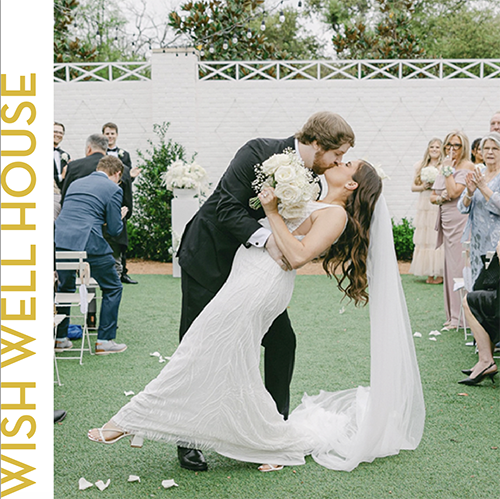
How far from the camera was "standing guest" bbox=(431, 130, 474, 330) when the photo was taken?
733 cm

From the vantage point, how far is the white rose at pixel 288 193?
10.8 ft

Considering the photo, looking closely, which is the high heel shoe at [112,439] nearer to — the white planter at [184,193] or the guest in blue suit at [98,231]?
the guest in blue suit at [98,231]

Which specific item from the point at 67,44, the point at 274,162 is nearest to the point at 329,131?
the point at 274,162

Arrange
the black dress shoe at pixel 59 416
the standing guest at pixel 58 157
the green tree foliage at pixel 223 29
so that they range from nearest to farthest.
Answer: the black dress shoe at pixel 59 416, the standing guest at pixel 58 157, the green tree foliage at pixel 223 29

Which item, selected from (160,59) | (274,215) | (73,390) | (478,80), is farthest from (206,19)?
(274,215)

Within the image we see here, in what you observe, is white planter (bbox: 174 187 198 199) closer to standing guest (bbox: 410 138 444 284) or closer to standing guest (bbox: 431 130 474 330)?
standing guest (bbox: 410 138 444 284)

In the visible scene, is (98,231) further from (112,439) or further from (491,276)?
(491,276)

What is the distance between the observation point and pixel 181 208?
1095 centimetres

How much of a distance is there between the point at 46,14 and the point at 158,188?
371 inches

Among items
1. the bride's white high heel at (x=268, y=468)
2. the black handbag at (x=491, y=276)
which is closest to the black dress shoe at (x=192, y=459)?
the bride's white high heel at (x=268, y=468)

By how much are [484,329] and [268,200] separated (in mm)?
2872

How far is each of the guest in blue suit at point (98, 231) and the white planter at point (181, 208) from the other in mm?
4338

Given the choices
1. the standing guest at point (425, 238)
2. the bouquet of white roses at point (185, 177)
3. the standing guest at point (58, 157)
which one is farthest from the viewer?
the bouquet of white roses at point (185, 177)

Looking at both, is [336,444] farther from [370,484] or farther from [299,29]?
[299,29]
